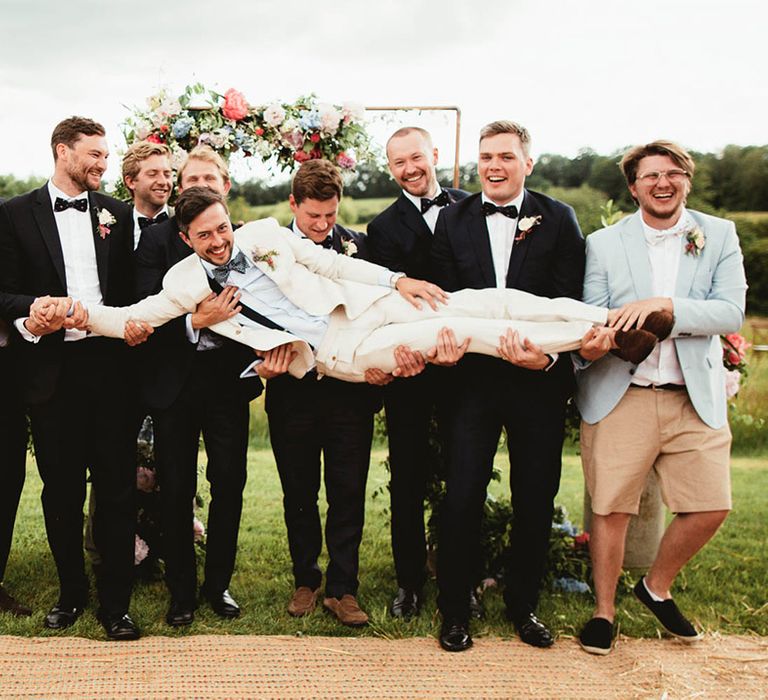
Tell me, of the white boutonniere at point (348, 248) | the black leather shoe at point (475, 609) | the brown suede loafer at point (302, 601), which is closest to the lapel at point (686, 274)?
the white boutonniere at point (348, 248)

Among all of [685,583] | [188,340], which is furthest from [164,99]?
[685,583]

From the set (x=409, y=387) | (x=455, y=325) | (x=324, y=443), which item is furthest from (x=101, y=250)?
(x=455, y=325)

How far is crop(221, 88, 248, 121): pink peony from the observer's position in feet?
19.5

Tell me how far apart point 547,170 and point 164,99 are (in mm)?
31127

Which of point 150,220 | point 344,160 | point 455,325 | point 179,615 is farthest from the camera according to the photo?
point 344,160

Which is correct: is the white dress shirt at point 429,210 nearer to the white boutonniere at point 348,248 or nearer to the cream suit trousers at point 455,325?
the white boutonniere at point 348,248

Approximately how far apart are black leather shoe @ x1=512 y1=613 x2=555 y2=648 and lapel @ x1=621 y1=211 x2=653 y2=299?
1.84 m

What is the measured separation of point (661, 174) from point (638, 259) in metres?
0.45

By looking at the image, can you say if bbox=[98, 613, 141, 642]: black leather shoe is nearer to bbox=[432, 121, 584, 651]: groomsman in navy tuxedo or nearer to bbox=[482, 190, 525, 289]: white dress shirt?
bbox=[432, 121, 584, 651]: groomsman in navy tuxedo

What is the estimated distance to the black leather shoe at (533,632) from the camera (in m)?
4.48

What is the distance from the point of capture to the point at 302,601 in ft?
15.8

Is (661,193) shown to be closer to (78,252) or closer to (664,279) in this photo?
(664,279)

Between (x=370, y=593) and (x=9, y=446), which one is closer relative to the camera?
(x=9, y=446)

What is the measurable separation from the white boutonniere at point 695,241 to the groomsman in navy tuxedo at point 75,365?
3.04m
